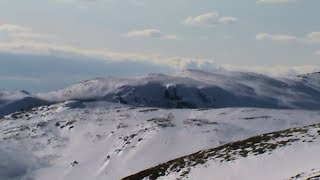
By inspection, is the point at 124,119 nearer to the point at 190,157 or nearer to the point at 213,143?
the point at 213,143

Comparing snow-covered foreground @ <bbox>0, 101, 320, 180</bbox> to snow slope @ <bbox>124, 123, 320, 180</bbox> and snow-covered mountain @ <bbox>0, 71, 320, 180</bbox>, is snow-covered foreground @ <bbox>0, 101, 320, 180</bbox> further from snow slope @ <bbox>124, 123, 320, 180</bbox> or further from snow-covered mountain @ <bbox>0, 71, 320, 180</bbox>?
snow slope @ <bbox>124, 123, 320, 180</bbox>

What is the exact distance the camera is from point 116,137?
97.1m

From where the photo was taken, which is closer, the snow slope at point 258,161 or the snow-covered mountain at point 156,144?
the snow slope at point 258,161

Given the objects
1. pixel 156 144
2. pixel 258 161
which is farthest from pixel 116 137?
pixel 258 161

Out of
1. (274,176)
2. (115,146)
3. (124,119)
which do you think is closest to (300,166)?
(274,176)

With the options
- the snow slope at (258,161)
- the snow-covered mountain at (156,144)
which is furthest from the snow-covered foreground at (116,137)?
the snow slope at (258,161)

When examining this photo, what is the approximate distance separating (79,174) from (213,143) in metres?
20.1

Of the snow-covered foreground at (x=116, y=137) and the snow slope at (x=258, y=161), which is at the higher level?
the snow slope at (x=258, y=161)

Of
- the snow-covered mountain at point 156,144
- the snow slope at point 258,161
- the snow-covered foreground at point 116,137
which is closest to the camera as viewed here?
the snow slope at point 258,161

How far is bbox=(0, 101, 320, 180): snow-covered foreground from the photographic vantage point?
82.1m

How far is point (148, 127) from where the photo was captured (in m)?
96.4

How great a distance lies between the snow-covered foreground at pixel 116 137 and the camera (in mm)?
82125

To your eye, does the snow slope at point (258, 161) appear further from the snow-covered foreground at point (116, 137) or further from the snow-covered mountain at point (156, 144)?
the snow-covered foreground at point (116, 137)

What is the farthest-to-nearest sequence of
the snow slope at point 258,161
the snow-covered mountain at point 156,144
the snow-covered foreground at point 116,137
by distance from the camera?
the snow-covered foreground at point 116,137, the snow-covered mountain at point 156,144, the snow slope at point 258,161
